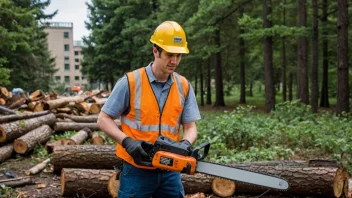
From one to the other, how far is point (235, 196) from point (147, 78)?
3108mm

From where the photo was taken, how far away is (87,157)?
5844 mm

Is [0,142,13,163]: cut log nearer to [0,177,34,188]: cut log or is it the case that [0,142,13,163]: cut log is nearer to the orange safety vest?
[0,177,34,188]: cut log

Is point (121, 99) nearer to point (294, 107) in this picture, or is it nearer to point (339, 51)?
point (294, 107)

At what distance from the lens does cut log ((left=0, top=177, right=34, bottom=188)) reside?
573 cm

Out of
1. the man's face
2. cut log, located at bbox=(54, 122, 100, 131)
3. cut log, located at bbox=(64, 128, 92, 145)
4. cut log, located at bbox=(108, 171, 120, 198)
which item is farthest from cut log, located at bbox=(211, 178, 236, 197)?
cut log, located at bbox=(54, 122, 100, 131)

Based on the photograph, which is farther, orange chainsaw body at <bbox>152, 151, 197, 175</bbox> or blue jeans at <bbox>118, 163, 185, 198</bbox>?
blue jeans at <bbox>118, 163, 185, 198</bbox>

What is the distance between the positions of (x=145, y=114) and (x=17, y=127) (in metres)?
6.31

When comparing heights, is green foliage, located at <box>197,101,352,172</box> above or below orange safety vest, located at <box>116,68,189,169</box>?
below

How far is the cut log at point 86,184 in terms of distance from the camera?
16.8ft

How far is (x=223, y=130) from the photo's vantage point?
805 cm

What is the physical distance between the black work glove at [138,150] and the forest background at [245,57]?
165 inches

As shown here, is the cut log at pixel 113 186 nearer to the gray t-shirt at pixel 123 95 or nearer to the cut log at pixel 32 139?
the gray t-shirt at pixel 123 95

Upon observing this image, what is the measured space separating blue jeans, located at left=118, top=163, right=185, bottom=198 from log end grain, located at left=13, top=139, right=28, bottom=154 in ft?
18.7

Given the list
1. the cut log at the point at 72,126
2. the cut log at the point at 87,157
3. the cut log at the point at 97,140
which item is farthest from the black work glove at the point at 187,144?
the cut log at the point at 72,126
